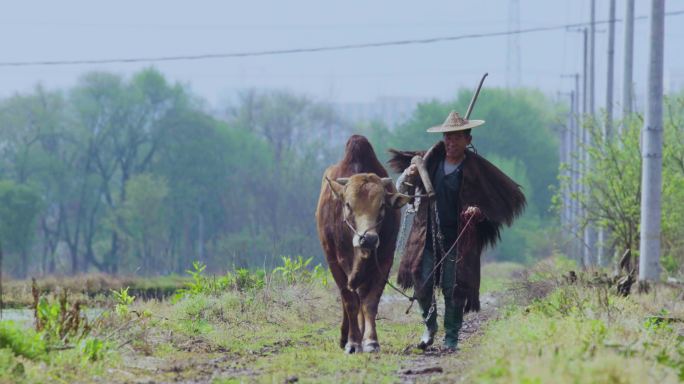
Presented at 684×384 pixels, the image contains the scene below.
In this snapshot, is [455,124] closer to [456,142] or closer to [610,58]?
[456,142]

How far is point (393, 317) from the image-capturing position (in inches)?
843

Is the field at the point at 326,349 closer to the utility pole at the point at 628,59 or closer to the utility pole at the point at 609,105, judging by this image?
the utility pole at the point at 628,59

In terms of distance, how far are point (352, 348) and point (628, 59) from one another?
64.5ft

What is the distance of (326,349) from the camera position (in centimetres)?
1506

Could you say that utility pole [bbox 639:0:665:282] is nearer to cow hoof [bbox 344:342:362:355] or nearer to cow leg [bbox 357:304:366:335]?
cow leg [bbox 357:304:366:335]

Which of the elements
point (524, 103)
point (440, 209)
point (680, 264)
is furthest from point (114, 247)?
point (440, 209)

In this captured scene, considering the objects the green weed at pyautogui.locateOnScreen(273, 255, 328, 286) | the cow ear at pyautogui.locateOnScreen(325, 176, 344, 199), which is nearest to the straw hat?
the cow ear at pyautogui.locateOnScreen(325, 176, 344, 199)

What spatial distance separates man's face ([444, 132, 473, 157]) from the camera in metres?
14.8

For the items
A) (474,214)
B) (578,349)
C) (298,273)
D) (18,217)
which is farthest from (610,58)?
(18,217)

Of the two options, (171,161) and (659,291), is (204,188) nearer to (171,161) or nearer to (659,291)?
(171,161)

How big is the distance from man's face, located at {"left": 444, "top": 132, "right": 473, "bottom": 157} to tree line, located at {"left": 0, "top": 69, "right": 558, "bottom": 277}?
66.4 metres

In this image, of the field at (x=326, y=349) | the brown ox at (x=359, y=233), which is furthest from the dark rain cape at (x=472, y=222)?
the field at (x=326, y=349)

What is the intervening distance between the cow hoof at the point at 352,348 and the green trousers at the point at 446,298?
809 mm

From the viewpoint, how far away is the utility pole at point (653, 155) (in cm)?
2392
